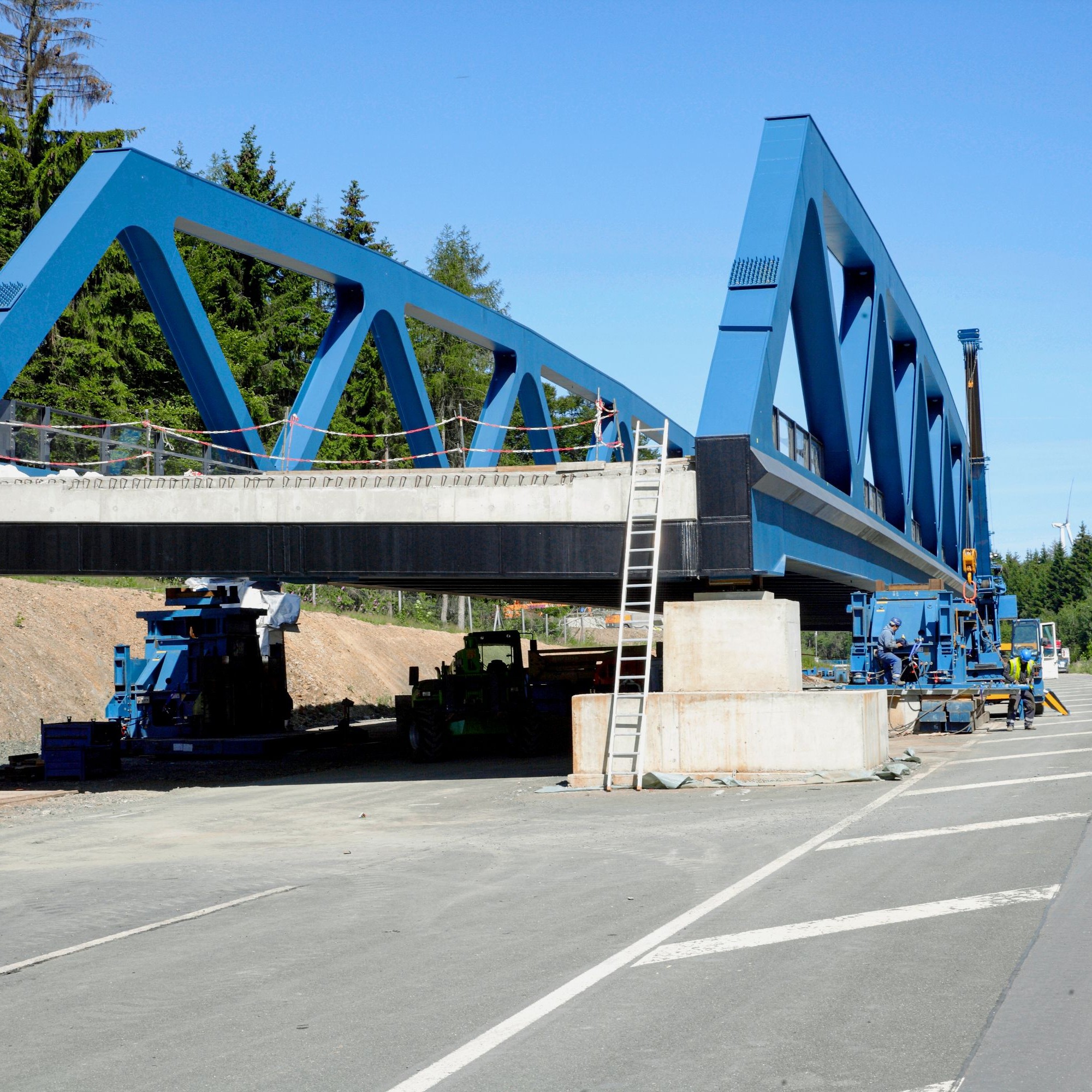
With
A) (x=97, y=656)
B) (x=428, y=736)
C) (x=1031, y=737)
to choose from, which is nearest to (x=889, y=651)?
(x=1031, y=737)

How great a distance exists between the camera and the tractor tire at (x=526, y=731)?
80.3 ft

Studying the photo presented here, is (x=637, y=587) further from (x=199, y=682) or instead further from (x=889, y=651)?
(x=889, y=651)

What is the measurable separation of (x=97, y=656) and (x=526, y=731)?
680 inches

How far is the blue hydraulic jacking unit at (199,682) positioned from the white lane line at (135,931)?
48.6 ft

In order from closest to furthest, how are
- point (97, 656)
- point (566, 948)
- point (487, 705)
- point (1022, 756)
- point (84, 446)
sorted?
point (566, 948) < point (84, 446) < point (1022, 756) < point (487, 705) < point (97, 656)

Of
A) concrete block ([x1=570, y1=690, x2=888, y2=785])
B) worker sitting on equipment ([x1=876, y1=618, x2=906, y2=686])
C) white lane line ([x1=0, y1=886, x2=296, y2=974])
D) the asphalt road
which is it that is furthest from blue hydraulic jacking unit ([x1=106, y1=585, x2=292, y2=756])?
white lane line ([x1=0, y1=886, x2=296, y2=974])

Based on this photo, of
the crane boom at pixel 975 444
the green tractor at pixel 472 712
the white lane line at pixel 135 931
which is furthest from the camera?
the crane boom at pixel 975 444

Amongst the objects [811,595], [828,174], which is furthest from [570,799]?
[811,595]

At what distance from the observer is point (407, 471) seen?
62.4 ft

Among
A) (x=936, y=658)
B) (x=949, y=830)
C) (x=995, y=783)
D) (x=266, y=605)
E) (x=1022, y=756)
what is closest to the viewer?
(x=949, y=830)

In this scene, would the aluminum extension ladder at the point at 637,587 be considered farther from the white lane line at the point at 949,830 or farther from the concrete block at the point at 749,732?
the white lane line at the point at 949,830

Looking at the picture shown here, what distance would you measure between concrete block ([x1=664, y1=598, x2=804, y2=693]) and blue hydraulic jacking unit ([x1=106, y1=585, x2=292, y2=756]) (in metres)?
10.7

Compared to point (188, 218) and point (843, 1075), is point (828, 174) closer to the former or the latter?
point (188, 218)

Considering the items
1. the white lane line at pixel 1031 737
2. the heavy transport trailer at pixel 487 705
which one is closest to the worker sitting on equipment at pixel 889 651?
the white lane line at pixel 1031 737
